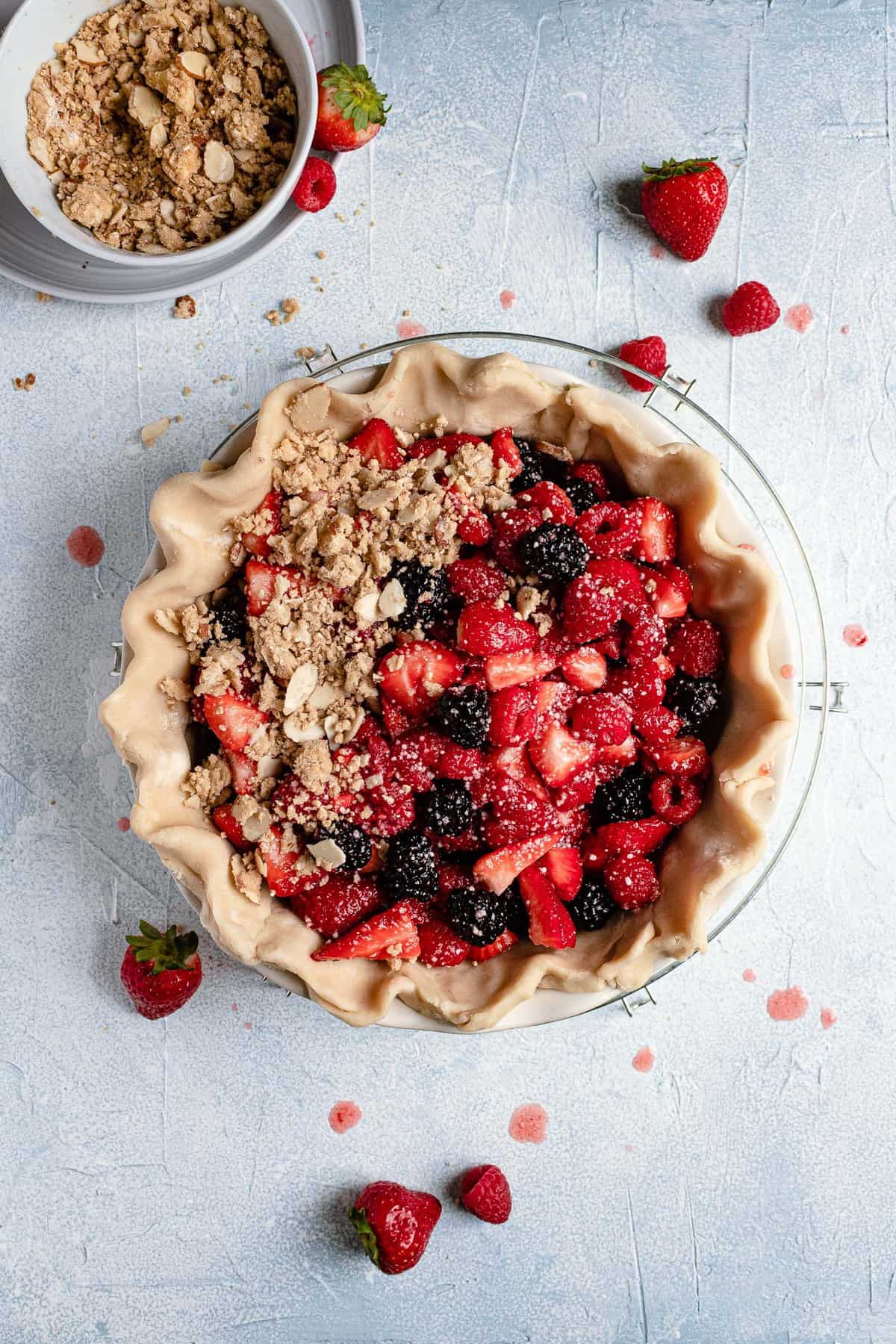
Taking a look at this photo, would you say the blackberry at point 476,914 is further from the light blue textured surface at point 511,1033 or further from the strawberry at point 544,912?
the light blue textured surface at point 511,1033

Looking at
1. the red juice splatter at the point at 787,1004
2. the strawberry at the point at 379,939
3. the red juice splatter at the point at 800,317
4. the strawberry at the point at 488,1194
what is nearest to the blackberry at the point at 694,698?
the strawberry at the point at 379,939

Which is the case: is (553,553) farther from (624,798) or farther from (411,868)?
(411,868)

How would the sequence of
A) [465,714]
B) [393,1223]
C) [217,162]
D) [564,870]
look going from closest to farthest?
[465,714] < [564,870] < [217,162] < [393,1223]

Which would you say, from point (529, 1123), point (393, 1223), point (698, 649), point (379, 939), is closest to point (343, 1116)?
point (393, 1223)

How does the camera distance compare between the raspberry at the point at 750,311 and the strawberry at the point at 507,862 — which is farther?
the raspberry at the point at 750,311

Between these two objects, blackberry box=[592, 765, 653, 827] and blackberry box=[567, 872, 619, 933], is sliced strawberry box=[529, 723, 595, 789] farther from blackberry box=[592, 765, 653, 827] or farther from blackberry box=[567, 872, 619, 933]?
blackberry box=[567, 872, 619, 933]

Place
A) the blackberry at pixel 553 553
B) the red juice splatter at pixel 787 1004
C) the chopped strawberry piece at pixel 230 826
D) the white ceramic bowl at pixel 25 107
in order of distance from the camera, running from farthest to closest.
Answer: the red juice splatter at pixel 787 1004, the white ceramic bowl at pixel 25 107, the chopped strawberry piece at pixel 230 826, the blackberry at pixel 553 553

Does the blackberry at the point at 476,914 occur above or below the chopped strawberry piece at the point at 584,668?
below

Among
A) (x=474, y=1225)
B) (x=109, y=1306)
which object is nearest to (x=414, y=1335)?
(x=474, y=1225)
